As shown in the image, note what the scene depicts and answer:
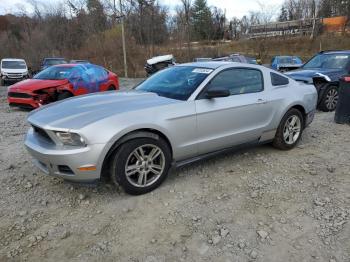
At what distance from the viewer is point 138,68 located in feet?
98.2

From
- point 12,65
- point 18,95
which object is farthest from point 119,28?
point 18,95

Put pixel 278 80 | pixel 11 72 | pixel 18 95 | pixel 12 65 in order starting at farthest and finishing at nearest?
pixel 12 65 → pixel 11 72 → pixel 18 95 → pixel 278 80

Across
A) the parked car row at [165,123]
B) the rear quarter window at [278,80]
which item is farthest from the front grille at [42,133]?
the rear quarter window at [278,80]

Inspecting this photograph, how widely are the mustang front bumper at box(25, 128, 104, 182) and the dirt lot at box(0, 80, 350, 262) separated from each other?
0.40m

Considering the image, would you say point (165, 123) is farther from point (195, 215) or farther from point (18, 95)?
point (18, 95)

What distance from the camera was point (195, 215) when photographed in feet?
11.4

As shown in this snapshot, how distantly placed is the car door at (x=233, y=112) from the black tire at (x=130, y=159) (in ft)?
1.75

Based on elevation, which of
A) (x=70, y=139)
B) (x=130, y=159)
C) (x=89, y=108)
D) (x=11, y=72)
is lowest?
(x=130, y=159)

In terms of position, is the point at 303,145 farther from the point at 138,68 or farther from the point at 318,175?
the point at 138,68

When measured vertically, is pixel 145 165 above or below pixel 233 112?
below

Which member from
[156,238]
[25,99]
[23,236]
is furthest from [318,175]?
[25,99]

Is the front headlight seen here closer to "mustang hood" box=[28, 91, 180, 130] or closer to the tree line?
"mustang hood" box=[28, 91, 180, 130]

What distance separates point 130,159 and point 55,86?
21.8 ft

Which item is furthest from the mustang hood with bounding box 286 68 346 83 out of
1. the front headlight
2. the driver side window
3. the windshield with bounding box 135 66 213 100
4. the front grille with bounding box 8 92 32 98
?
the front grille with bounding box 8 92 32 98
